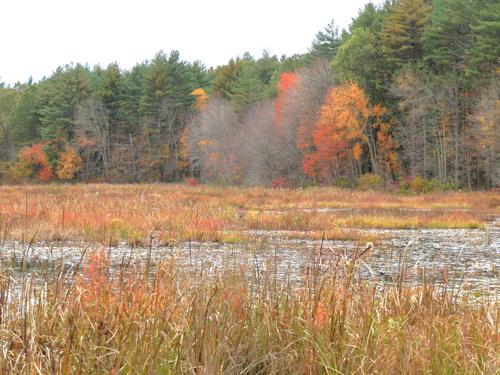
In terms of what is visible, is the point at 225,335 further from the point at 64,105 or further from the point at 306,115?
the point at 64,105

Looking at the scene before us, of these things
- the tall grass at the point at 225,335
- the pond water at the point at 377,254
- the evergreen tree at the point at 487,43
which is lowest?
the pond water at the point at 377,254

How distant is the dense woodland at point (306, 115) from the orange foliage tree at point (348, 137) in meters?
0.11

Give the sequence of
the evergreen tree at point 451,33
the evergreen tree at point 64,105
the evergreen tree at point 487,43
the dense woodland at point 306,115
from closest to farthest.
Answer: the evergreen tree at point 487,43 < the evergreen tree at point 451,33 < the dense woodland at point 306,115 < the evergreen tree at point 64,105

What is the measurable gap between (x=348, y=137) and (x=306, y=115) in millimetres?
6749

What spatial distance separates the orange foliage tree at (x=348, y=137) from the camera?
43.5 metres

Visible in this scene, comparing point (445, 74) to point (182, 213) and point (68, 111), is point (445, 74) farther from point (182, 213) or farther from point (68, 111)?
point (68, 111)

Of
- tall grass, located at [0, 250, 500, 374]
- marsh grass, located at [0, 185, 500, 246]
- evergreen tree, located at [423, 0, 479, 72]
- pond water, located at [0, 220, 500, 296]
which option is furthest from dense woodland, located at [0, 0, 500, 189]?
tall grass, located at [0, 250, 500, 374]

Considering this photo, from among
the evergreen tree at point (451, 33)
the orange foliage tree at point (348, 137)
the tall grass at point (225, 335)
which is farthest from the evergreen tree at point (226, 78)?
the tall grass at point (225, 335)

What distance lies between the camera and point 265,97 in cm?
6300

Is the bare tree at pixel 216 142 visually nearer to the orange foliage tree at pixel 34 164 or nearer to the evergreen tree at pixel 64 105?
the evergreen tree at pixel 64 105

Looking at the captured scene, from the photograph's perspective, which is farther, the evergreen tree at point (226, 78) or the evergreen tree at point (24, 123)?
the evergreen tree at point (24, 123)

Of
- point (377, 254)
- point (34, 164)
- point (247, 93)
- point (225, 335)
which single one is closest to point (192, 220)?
point (377, 254)

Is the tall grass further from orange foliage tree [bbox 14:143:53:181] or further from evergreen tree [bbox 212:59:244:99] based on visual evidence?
orange foliage tree [bbox 14:143:53:181]

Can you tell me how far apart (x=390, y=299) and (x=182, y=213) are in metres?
12.0
